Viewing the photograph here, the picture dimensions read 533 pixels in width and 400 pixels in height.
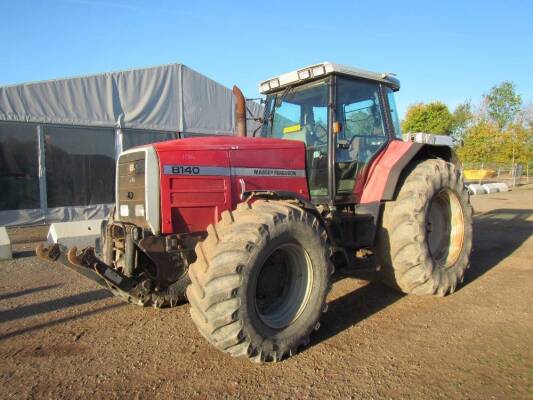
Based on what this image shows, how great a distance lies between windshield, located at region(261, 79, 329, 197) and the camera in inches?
187

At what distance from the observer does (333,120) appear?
15.2ft

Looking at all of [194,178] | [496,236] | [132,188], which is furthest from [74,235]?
[496,236]

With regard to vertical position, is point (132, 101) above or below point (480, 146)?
below

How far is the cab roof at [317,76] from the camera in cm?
462

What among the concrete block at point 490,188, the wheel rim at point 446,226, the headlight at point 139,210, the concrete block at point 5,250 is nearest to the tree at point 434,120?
the concrete block at point 490,188

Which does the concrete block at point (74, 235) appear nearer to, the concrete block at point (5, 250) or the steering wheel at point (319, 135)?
the concrete block at point (5, 250)

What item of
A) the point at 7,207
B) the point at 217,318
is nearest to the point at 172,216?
the point at 217,318

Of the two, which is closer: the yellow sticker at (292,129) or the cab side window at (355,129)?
the cab side window at (355,129)

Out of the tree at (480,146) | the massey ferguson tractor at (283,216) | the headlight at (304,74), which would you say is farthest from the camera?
the tree at (480,146)

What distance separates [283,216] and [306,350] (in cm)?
115

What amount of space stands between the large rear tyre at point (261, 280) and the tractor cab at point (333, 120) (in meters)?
1.27

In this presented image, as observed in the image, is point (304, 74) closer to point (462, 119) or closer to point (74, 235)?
Answer: point (74, 235)

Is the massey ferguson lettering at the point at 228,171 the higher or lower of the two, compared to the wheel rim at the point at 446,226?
higher

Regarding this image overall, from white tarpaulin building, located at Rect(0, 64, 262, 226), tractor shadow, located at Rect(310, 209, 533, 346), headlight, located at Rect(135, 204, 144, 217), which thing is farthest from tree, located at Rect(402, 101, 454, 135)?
headlight, located at Rect(135, 204, 144, 217)
